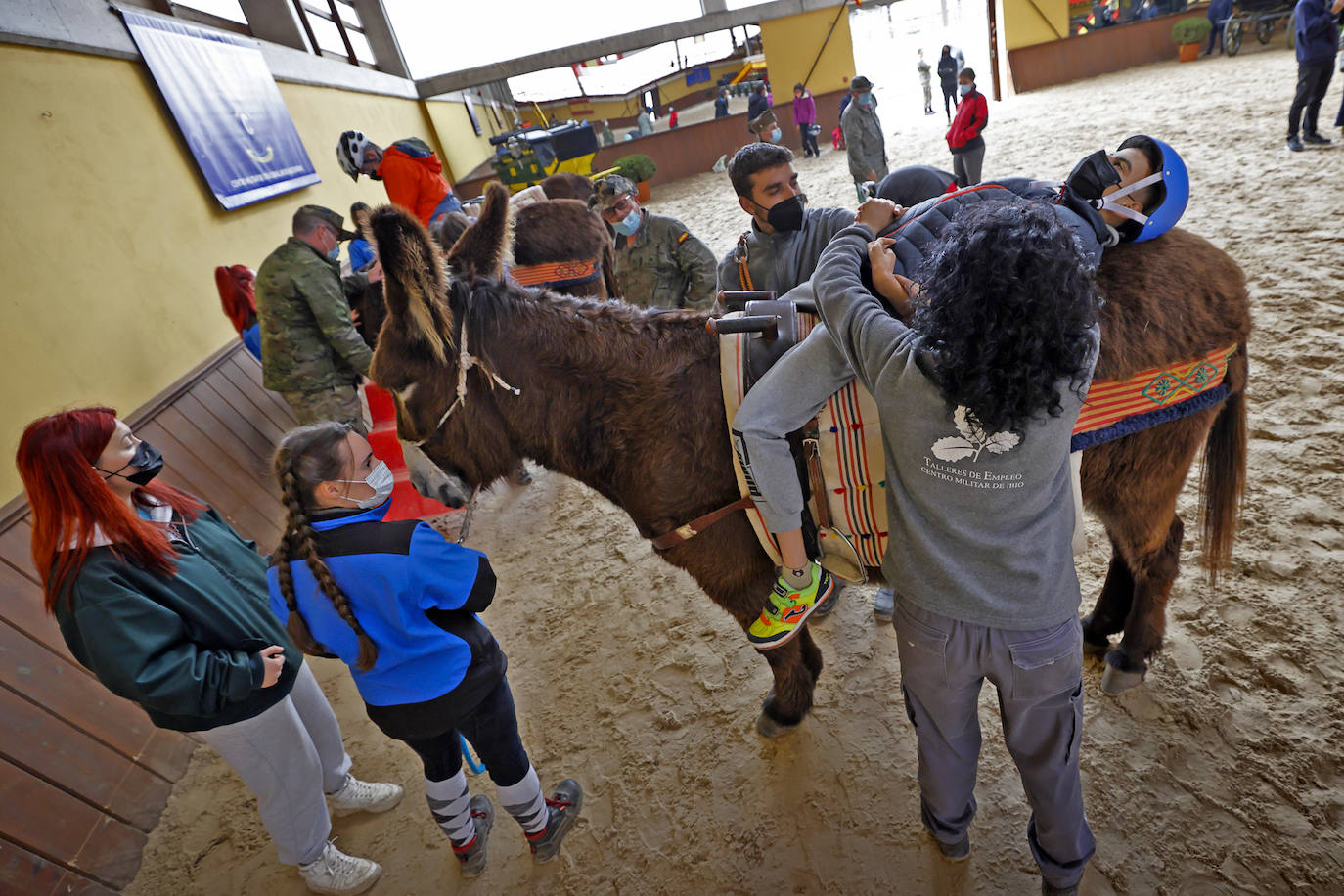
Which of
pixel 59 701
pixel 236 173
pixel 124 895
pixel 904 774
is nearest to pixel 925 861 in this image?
pixel 904 774

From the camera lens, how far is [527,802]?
2.00 meters

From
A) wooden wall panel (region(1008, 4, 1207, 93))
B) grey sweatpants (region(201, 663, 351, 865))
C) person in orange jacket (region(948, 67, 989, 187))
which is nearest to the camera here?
grey sweatpants (region(201, 663, 351, 865))

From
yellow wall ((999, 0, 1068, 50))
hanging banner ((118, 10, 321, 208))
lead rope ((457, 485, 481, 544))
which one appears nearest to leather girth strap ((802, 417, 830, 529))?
lead rope ((457, 485, 481, 544))

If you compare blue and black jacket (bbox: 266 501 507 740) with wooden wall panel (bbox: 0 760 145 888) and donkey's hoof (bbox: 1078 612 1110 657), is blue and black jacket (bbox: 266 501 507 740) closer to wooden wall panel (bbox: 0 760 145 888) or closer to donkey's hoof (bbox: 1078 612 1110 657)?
wooden wall panel (bbox: 0 760 145 888)

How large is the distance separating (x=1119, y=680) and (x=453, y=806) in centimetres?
249

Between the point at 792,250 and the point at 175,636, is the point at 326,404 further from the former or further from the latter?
the point at 792,250

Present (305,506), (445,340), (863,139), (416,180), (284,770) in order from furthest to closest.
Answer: (863,139) → (416,180) → (284,770) → (445,340) → (305,506)

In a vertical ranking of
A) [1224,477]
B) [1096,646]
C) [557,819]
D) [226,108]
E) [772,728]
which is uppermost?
[226,108]

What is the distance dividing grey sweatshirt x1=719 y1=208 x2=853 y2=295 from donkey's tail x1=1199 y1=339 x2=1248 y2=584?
61.4 inches

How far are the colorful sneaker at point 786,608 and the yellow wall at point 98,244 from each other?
11.8 feet

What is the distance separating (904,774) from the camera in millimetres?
2189

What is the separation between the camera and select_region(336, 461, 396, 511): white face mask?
155cm

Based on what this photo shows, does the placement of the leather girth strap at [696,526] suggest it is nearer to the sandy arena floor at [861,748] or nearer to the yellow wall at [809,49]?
the sandy arena floor at [861,748]

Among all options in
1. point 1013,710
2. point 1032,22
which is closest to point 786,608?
point 1013,710
